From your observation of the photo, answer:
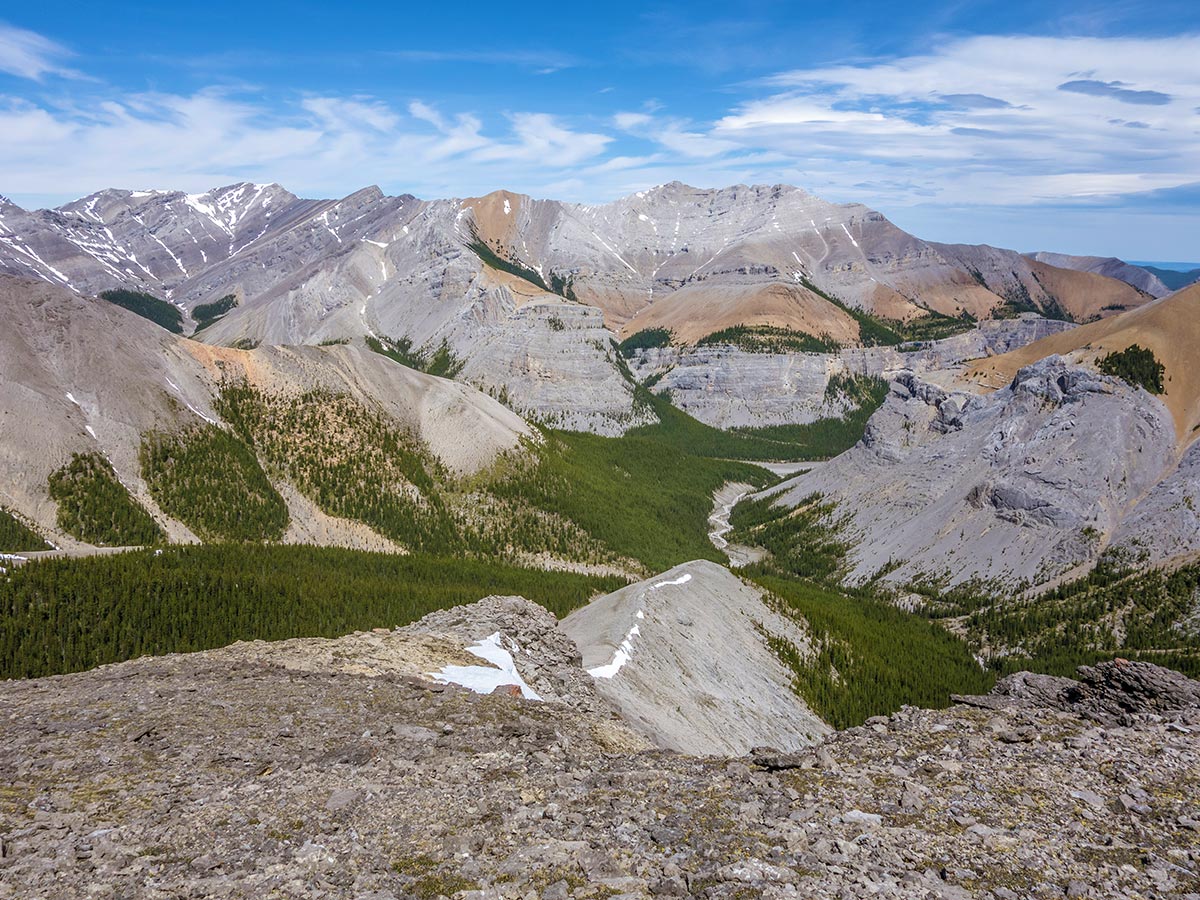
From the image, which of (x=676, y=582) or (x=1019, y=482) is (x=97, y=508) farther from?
(x=1019, y=482)

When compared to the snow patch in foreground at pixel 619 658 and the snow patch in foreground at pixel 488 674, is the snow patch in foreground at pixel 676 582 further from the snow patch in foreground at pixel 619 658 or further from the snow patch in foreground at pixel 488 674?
the snow patch in foreground at pixel 488 674

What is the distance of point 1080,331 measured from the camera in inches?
4988

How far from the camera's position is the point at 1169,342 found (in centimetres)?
10638

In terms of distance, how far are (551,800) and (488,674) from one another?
49.6 ft

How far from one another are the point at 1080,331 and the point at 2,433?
14741cm

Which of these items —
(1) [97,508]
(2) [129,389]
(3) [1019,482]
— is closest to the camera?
(1) [97,508]

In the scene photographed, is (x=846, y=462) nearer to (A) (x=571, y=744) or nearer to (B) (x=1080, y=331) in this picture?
(B) (x=1080, y=331)

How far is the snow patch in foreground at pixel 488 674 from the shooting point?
100 feet

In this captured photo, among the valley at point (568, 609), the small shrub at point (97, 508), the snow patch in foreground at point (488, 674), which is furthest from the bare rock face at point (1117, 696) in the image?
the small shrub at point (97, 508)

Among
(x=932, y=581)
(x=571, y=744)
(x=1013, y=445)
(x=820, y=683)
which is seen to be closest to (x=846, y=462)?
(x=1013, y=445)

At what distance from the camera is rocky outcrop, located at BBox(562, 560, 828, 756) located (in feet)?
138

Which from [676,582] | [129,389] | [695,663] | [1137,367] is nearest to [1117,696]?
[695,663]

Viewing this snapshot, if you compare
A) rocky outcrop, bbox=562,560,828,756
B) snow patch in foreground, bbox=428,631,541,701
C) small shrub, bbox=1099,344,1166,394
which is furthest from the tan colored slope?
snow patch in foreground, bbox=428,631,541,701

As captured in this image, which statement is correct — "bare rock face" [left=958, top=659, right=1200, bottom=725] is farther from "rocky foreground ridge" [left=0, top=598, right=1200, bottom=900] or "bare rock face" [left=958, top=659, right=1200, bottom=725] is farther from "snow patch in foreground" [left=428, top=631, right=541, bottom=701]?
→ "snow patch in foreground" [left=428, top=631, right=541, bottom=701]
